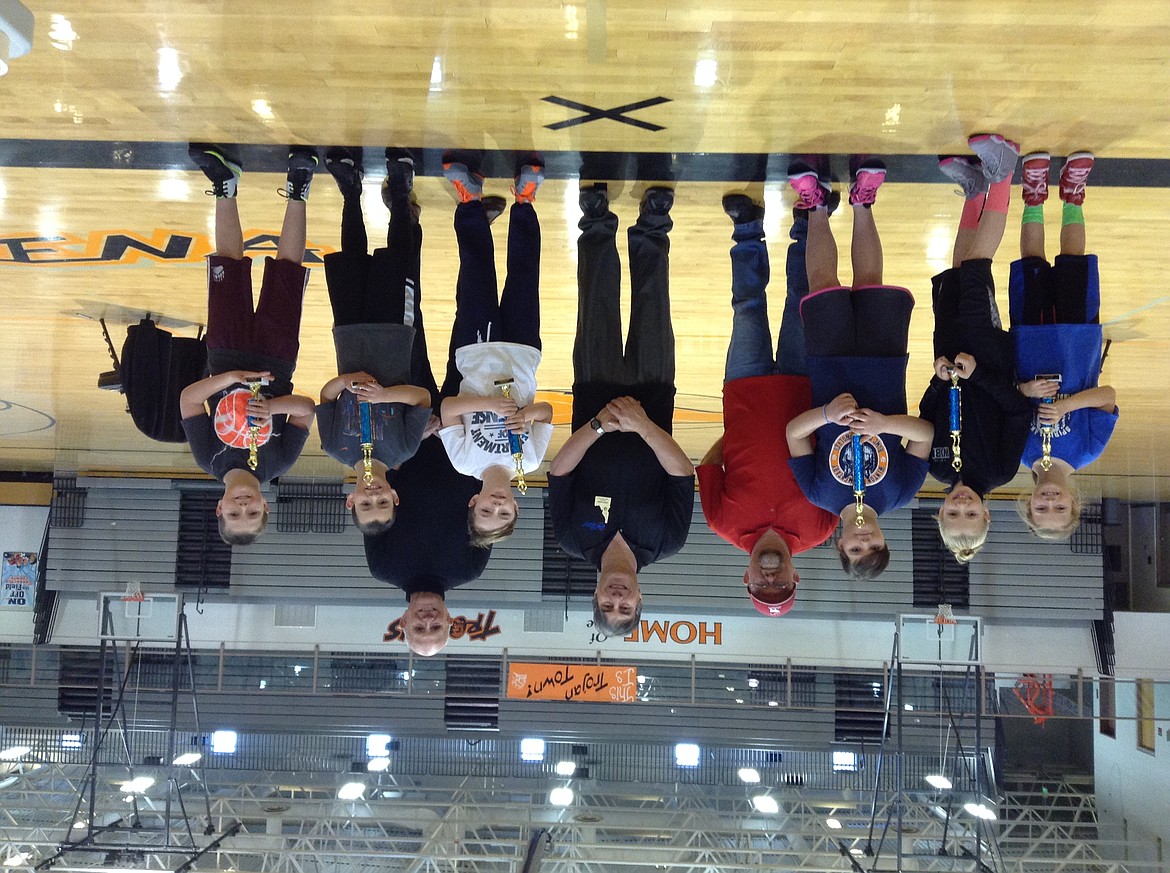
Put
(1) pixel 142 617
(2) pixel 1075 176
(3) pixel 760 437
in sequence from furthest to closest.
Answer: (1) pixel 142 617 → (3) pixel 760 437 → (2) pixel 1075 176

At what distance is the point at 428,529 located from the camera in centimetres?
397

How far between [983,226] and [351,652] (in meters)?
11.2

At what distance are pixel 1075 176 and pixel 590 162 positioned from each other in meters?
1.93

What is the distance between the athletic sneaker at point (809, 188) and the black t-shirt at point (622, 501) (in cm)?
113

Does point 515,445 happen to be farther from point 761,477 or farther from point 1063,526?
point 1063,526

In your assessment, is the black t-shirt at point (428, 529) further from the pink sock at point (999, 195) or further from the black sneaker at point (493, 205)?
the pink sock at point (999, 195)

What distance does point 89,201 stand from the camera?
4.20 metres

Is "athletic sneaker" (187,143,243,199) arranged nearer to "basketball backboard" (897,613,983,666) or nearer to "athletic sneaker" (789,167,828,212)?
"athletic sneaker" (789,167,828,212)

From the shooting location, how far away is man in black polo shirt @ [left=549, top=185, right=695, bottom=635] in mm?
3521

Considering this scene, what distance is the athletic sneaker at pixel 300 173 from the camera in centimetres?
359

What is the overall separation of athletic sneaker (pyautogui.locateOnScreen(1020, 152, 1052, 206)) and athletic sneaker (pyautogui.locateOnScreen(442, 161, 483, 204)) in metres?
2.22

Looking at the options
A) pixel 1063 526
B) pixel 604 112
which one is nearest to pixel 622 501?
pixel 604 112

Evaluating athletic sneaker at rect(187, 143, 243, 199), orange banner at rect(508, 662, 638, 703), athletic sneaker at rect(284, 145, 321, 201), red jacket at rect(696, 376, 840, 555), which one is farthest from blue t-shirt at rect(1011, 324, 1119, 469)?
orange banner at rect(508, 662, 638, 703)

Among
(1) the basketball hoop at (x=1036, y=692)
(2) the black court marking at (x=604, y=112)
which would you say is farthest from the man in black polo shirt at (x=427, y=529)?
(1) the basketball hoop at (x=1036, y=692)
